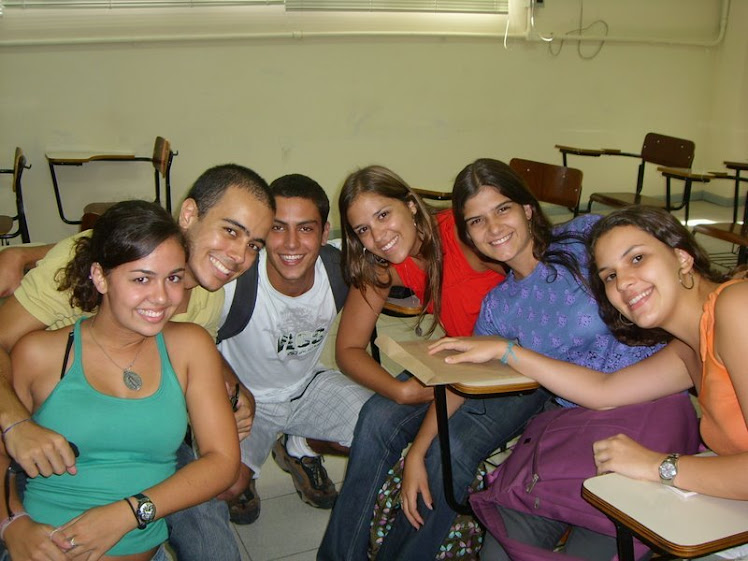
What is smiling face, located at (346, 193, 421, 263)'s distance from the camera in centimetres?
199

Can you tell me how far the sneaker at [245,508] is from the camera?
2.30 m

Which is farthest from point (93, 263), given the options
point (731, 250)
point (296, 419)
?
point (731, 250)

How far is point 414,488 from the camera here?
1809 mm

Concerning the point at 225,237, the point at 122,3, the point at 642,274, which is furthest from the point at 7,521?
the point at 122,3

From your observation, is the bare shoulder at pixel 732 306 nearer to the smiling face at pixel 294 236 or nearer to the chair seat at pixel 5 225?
the smiling face at pixel 294 236

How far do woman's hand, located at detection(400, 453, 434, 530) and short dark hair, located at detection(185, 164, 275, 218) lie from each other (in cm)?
75

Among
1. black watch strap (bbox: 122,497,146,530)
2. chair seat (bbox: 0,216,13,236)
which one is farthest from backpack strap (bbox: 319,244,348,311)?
chair seat (bbox: 0,216,13,236)

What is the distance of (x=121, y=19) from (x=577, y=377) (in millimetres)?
4493

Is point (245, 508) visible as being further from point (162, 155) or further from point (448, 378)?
point (162, 155)

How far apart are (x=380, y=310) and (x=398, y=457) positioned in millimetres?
442

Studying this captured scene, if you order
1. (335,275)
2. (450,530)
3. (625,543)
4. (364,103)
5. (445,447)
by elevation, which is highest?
(364,103)

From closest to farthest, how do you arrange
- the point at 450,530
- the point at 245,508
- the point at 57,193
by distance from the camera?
1. the point at 450,530
2. the point at 245,508
3. the point at 57,193

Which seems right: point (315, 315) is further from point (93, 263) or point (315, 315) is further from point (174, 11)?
point (174, 11)

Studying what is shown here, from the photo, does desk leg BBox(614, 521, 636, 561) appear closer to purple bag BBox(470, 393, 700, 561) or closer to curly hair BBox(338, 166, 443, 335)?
purple bag BBox(470, 393, 700, 561)
